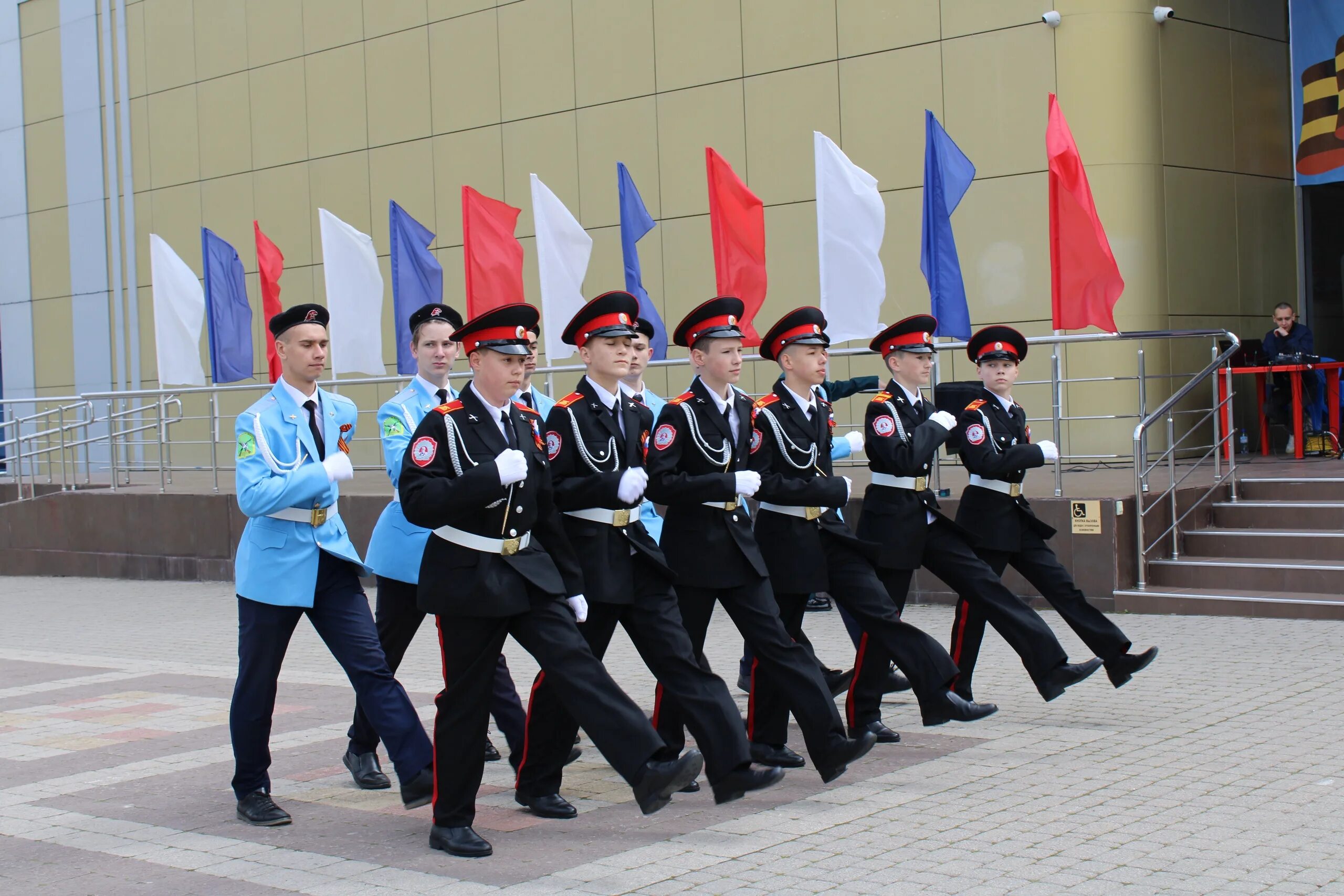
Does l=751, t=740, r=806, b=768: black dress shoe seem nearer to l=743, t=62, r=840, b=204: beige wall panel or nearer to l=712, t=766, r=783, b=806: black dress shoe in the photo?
l=712, t=766, r=783, b=806: black dress shoe

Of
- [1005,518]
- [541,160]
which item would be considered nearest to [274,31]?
[541,160]

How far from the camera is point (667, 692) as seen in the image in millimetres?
5848

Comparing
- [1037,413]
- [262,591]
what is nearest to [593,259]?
[1037,413]

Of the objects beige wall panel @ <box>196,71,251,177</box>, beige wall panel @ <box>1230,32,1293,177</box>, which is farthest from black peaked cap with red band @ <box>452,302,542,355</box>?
beige wall panel @ <box>196,71,251,177</box>

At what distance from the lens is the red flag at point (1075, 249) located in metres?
10.6

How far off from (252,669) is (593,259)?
511 inches

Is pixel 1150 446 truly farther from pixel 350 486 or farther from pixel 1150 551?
pixel 350 486

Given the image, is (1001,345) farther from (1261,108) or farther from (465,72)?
(465,72)

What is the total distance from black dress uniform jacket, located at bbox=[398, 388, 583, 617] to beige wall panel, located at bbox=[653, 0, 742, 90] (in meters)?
12.3

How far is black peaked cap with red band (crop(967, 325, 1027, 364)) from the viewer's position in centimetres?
742

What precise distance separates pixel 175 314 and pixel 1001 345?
10.0 metres

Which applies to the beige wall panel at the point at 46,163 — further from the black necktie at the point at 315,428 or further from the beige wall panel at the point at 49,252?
the black necktie at the point at 315,428

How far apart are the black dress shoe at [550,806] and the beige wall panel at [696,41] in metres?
12.4

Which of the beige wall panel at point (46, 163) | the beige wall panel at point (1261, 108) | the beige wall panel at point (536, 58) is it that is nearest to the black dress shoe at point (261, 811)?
the beige wall panel at point (1261, 108)
